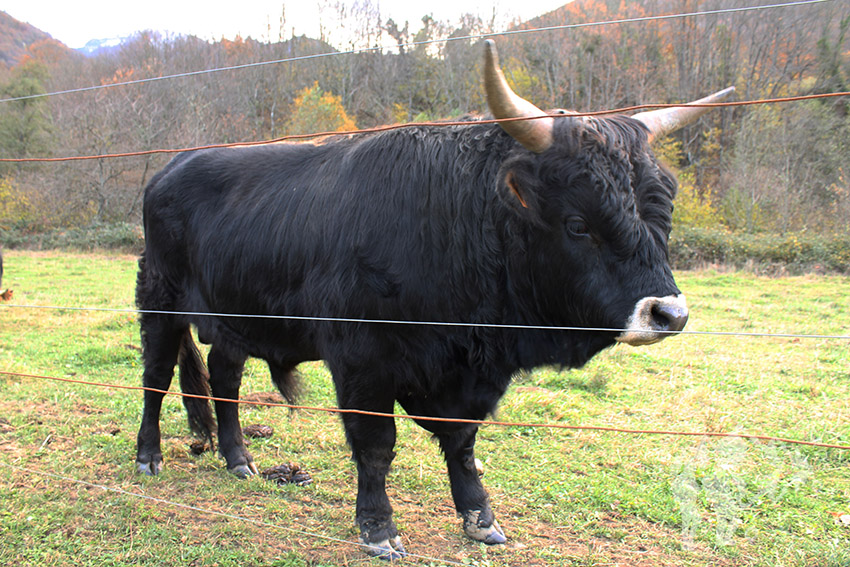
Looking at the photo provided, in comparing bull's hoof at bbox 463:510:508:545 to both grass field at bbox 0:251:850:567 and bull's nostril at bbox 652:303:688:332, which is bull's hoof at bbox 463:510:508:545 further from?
bull's nostril at bbox 652:303:688:332

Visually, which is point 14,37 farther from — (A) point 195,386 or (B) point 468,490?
(B) point 468,490

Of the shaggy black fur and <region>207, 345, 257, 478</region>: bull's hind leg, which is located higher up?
the shaggy black fur

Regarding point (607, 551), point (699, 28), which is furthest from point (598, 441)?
point (699, 28)

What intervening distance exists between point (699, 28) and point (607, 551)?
31573mm

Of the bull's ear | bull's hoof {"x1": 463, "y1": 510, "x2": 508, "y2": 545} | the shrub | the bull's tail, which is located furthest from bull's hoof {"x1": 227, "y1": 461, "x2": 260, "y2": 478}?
the shrub

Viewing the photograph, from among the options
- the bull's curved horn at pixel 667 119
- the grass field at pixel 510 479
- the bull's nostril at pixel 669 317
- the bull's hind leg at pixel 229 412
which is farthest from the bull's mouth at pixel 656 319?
the bull's hind leg at pixel 229 412

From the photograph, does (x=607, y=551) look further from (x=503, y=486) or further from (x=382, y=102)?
(x=382, y=102)

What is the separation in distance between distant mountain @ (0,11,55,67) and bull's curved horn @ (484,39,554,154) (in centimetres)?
7747

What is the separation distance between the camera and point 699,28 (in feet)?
95.7

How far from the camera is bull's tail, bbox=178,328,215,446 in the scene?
4625 millimetres

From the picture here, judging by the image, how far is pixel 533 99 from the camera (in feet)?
84.9

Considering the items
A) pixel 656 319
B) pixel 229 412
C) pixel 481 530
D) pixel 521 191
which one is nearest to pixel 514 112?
pixel 521 191

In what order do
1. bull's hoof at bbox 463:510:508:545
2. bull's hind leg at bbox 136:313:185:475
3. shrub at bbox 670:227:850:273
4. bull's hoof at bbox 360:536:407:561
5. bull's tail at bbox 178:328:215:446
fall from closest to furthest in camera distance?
bull's hoof at bbox 360:536:407:561 < bull's hoof at bbox 463:510:508:545 < bull's hind leg at bbox 136:313:185:475 < bull's tail at bbox 178:328:215:446 < shrub at bbox 670:227:850:273

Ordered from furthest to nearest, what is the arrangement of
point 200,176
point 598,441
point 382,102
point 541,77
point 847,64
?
point 382,102
point 541,77
point 847,64
point 598,441
point 200,176
